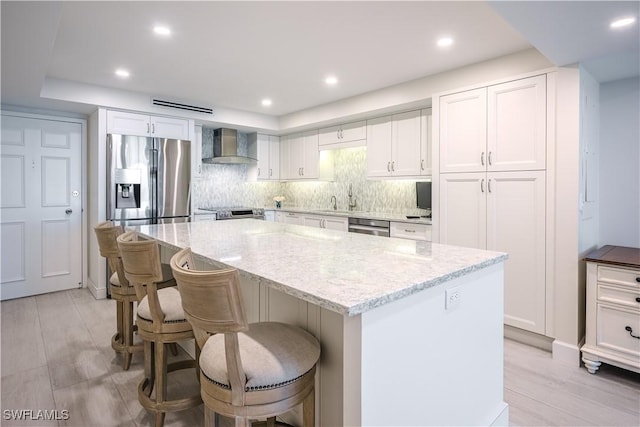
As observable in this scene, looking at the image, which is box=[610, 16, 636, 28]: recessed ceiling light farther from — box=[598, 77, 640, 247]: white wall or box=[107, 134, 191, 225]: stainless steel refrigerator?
box=[107, 134, 191, 225]: stainless steel refrigerator

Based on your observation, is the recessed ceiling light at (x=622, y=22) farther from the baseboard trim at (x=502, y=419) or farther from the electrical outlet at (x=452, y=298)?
the baseboard trim at (x=502, y=419)

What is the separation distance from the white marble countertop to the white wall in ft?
6.98

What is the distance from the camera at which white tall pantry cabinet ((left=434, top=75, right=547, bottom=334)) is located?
283 cm

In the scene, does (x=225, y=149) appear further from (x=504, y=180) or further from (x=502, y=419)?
(x=502, y=419)

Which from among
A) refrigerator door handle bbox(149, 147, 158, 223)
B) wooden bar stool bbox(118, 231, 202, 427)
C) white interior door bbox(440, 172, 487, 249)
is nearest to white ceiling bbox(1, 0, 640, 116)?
refrigerator door handle bbox(149, 147, 158, 223)

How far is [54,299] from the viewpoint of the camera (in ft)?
13.6

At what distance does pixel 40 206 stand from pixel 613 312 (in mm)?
5761

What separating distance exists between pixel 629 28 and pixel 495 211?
1.50 m

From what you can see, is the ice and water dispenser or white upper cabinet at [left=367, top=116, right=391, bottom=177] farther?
white upper cabinet at [left=367, top=116, right=391, bottom=177]

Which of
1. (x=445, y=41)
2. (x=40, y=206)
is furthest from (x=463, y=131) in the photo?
(x=40, y=206)

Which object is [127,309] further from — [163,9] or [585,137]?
[585,137]

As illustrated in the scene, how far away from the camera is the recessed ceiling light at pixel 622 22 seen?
1.93 m

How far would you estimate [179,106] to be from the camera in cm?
454

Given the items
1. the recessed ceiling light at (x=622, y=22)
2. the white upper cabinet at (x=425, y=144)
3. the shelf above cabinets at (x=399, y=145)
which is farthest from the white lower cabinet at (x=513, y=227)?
the recessed ceiling light at (x=622, y=22)
